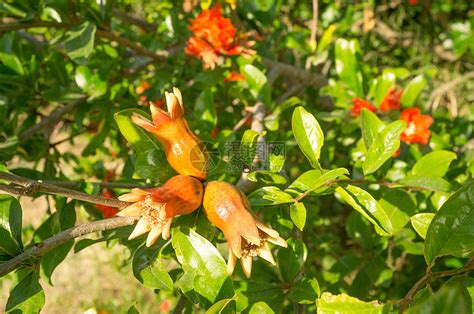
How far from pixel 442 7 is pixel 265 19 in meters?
1.65

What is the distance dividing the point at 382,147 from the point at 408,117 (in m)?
0.46

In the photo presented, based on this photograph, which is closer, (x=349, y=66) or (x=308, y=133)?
(x=308, y=133)

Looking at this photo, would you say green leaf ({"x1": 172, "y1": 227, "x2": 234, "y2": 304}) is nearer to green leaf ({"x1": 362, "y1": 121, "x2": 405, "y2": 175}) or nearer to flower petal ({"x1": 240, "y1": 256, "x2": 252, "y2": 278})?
flower petal ({"x1": 240, "y1": 256, "x2": 252, "y2": 278})

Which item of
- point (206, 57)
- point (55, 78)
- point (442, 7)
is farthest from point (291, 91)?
point (442, 7)

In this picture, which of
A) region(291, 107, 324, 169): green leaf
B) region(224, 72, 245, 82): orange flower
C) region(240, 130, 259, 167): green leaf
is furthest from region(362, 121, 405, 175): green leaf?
region(224, 72, 245, 82): orange flower

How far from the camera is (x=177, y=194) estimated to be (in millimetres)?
693

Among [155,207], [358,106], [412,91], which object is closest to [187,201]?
[155,207]

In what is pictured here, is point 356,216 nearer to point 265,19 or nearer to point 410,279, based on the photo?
point 410,279

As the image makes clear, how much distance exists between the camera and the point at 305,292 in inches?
32.6

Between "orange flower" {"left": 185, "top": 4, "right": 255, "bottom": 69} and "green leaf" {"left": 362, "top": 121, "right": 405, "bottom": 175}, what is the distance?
49 cm

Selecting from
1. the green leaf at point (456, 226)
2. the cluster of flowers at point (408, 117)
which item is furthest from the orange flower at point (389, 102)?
the green leaf at point (456, 226)

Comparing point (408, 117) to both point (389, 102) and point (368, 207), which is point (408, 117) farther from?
point (368, 207)

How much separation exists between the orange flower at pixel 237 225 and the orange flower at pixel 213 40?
0.56m

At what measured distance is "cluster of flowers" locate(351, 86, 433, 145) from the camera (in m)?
1.20
